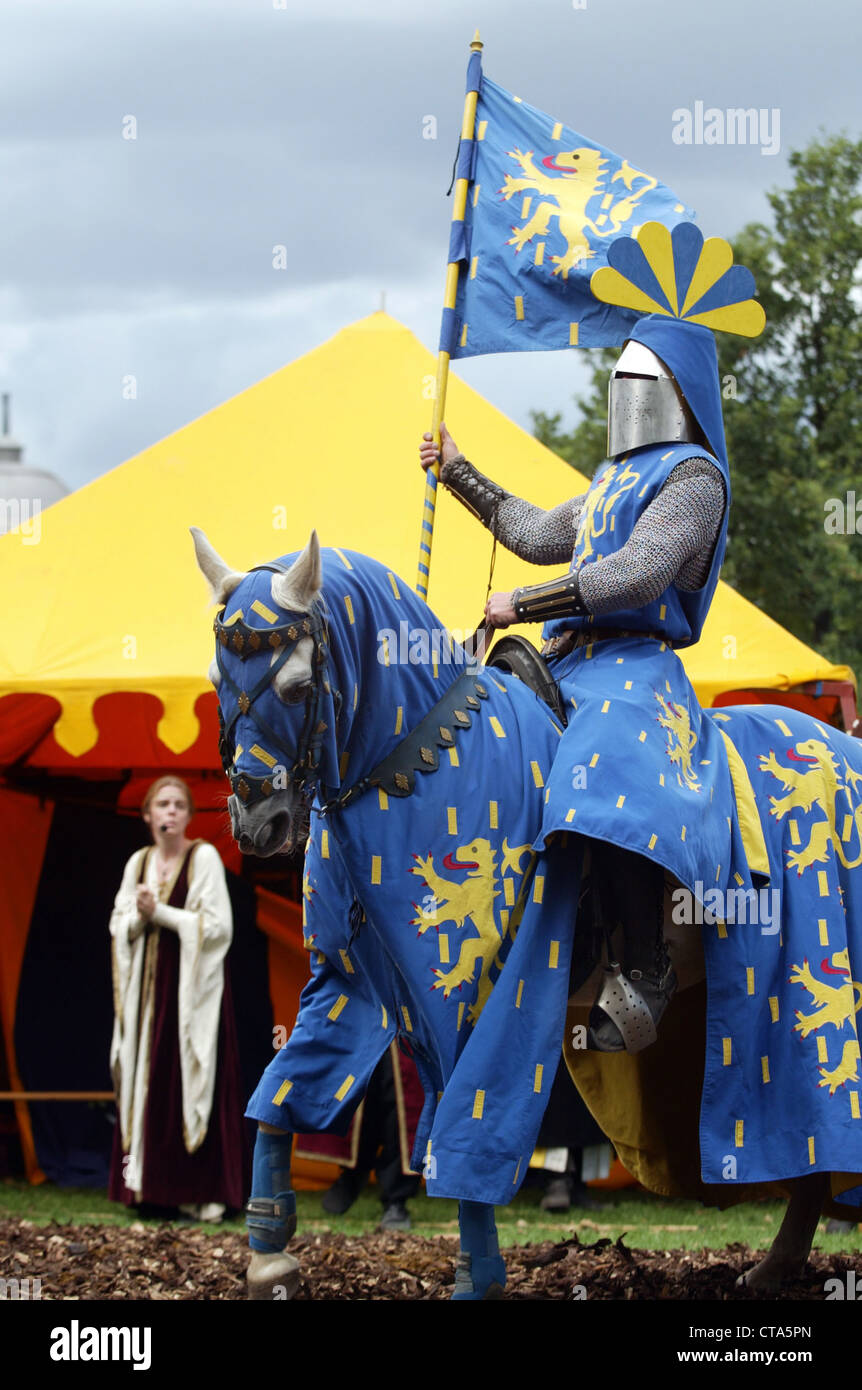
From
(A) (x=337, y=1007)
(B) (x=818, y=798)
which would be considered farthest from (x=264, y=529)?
(A) (x=337, y=1007)

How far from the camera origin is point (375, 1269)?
17.2ft

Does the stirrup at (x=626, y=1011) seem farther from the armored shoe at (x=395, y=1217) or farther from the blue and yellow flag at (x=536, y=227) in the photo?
the armored shoe at (x=395, y=1217)

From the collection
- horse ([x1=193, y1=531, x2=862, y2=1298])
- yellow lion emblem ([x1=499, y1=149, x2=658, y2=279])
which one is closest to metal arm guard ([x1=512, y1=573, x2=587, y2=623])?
horse ([x1=193, y1=531, x2=862, y2=1298])

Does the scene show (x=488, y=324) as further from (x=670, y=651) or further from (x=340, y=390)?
(x=340, y=390)

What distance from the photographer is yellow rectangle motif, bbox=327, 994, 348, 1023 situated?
4234 millimetres

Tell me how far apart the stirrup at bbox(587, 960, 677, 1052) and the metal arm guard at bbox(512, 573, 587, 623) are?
36.3 inches

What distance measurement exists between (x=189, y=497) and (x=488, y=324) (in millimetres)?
4170

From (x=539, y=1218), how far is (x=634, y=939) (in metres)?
4.47

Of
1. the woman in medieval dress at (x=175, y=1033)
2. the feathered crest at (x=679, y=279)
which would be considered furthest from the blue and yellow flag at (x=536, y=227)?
the woman in medieval dress at (x=175, y=1033)

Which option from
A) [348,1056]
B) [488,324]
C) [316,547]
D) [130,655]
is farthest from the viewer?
[130,655]

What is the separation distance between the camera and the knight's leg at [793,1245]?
508 centimetres

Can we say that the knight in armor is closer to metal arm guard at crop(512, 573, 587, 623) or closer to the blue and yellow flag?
metal arm guard at crop(512, 573, 587, 623)
